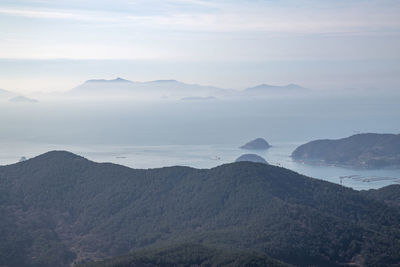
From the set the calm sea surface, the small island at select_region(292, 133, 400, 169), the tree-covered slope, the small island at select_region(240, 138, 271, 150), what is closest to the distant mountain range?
the tree-covered slope

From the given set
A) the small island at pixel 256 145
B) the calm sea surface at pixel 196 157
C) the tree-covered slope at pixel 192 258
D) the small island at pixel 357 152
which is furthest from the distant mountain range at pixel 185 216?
the small island at pixel 256 145

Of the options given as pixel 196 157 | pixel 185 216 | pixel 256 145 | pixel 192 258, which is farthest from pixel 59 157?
pixel 256 145

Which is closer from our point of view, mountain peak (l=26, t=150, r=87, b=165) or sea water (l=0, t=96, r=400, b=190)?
mountain peak (l=26, t=150, r=87, b=165)

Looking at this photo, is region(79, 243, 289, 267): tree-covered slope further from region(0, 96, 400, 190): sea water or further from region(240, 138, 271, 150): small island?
region(240, 138, 271, 150): small island

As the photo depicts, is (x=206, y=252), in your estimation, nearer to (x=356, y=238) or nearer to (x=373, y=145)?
(x=356, y=238)

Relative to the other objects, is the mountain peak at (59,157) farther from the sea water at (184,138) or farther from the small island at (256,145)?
the small island at (256,145)
